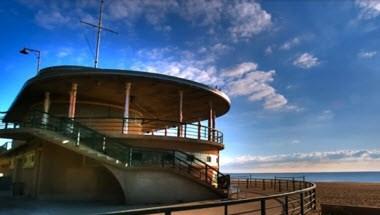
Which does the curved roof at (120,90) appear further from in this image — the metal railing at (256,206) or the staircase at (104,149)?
the metal railing at (256,206)

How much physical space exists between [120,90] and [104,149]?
20.0 ft

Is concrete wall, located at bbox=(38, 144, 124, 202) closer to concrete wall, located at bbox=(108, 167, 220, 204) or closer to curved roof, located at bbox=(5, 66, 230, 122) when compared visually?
concrete wall, located at bbox=(108, 167, 220, 204)

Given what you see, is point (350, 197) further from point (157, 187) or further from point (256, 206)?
point (157, 187)

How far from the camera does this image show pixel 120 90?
→ 22172mm

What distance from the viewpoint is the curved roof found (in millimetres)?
19594

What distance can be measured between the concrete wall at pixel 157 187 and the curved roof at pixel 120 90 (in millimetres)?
6009

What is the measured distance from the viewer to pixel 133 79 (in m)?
20.0

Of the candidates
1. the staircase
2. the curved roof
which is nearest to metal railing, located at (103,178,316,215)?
the staircase

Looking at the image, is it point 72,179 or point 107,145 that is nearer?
point 107,145

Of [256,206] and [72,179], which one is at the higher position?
[72,179]

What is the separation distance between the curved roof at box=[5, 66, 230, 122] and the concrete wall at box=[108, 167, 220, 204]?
6009mm

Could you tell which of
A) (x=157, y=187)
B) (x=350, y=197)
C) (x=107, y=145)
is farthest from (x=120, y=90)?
(x=350, y=197)

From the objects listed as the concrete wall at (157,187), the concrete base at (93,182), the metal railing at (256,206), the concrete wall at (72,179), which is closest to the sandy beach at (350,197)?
the metal railing at (256,206)

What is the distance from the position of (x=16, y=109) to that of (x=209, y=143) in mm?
16775
